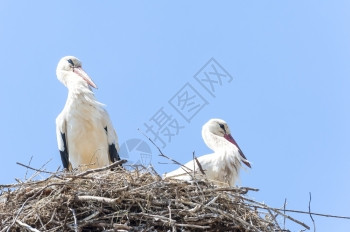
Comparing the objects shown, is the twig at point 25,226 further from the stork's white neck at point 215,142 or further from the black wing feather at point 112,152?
the stork's white neck at point 215,142

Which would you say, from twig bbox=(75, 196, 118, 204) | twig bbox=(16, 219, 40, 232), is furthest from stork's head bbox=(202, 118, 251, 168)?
twig bbox=(16, 219, 40, 232)

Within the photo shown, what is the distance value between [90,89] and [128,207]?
2.74m

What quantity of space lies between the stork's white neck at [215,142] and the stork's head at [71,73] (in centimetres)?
122

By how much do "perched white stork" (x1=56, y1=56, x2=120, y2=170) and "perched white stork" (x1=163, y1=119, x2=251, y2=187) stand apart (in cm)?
59

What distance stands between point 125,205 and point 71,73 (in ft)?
9.87

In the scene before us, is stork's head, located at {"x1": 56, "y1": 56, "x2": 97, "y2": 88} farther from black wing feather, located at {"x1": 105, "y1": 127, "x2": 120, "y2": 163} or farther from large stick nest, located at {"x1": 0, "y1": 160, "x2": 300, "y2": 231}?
large stick nest, located at {"x1": 0, "y1": 160, "x2": 300, "y2": 231}

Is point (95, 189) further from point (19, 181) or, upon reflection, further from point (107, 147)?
point (107, 147)

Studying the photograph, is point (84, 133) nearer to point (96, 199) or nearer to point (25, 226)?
point (96, 199)

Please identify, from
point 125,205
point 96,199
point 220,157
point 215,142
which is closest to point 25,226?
point 96,199

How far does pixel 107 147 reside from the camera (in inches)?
295

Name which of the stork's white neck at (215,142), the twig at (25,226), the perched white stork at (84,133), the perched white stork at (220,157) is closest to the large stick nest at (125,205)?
the twig at (25,226)

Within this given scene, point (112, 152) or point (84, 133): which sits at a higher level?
point (84, 133)

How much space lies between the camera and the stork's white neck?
8031 mm

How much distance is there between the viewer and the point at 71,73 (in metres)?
7.98
